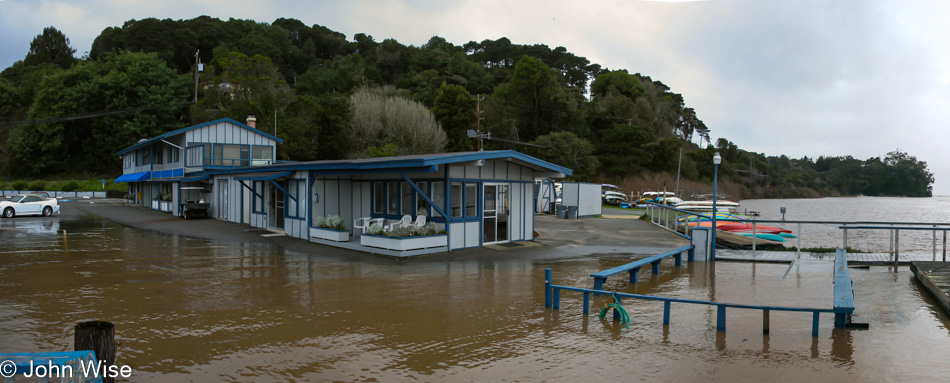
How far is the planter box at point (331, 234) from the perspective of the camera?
55.1 feet

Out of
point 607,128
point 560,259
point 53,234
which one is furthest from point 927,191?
point 53,234

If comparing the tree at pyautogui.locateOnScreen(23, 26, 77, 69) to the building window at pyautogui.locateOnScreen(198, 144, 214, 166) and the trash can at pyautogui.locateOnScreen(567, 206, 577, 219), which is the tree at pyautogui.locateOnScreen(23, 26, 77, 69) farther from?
the trash can at pyautogui.locateOnScreen(567, 206, 577, 219)

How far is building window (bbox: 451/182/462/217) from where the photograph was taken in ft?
51.8

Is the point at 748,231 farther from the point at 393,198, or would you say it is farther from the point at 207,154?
the point at 207,154

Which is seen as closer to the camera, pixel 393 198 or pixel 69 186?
pixel 393 198

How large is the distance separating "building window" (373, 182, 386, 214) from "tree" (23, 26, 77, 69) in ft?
292

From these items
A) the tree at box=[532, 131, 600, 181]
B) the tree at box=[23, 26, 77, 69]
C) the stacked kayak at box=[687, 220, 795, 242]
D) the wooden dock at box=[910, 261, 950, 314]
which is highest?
the tree at box=[23, 26, 77, 69]

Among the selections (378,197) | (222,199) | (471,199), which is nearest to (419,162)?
(471,199)

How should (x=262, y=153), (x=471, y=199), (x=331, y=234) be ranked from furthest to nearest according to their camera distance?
(x=262, y=153) < (x=331, y=234) < (x=471, y=199)

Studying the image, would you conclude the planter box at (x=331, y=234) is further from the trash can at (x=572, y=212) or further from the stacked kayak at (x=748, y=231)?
the trash can at (x=572, y=212)

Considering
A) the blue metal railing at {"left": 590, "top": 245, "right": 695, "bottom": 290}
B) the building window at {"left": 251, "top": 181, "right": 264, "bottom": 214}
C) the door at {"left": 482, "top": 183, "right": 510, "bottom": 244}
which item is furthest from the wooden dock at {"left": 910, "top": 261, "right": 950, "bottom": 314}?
the building window at {"left": 251, "top": 181, "right": 264, "bottom": 214}

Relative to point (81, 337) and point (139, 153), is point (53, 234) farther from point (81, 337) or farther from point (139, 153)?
point (139, 153)

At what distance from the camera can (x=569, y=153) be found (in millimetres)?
54938

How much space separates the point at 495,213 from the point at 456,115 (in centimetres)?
3841
